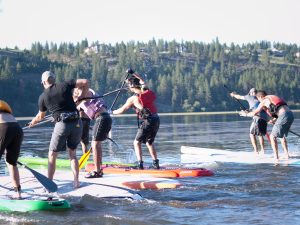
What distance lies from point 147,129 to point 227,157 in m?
4.40

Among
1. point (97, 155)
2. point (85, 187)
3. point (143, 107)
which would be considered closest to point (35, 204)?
point (85, 187)

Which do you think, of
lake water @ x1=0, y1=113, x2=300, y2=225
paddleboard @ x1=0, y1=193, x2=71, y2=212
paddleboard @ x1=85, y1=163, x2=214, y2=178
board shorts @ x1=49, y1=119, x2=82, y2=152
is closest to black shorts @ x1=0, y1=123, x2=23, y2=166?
paddleboard @ x1=0, y1=193, x2=71, y2=212

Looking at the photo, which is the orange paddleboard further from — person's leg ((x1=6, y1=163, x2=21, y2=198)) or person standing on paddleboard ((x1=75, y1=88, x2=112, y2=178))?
person's leg ((x1=6, y1=163, x2=21, y2=198))

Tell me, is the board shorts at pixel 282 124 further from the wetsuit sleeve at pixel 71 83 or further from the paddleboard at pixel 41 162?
the wetsuit sleeve at pixel 71 83

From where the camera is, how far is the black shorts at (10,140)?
899 centimetres

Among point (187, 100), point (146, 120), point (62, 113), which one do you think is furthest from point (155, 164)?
point (187, 100)

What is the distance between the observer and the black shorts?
8992 mm

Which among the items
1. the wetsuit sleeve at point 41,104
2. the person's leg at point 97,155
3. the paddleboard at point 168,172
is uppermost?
the wetsuit sleeve at point 41,104

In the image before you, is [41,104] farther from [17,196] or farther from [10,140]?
[17,196]

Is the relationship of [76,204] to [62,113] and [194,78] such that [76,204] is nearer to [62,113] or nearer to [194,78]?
[62,113]

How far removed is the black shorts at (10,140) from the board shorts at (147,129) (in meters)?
4.48

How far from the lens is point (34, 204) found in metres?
8.82

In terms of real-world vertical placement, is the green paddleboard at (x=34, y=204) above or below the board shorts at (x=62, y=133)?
below

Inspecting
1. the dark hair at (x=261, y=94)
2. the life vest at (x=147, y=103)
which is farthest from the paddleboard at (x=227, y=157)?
the life vest at (x=147, y=103)
